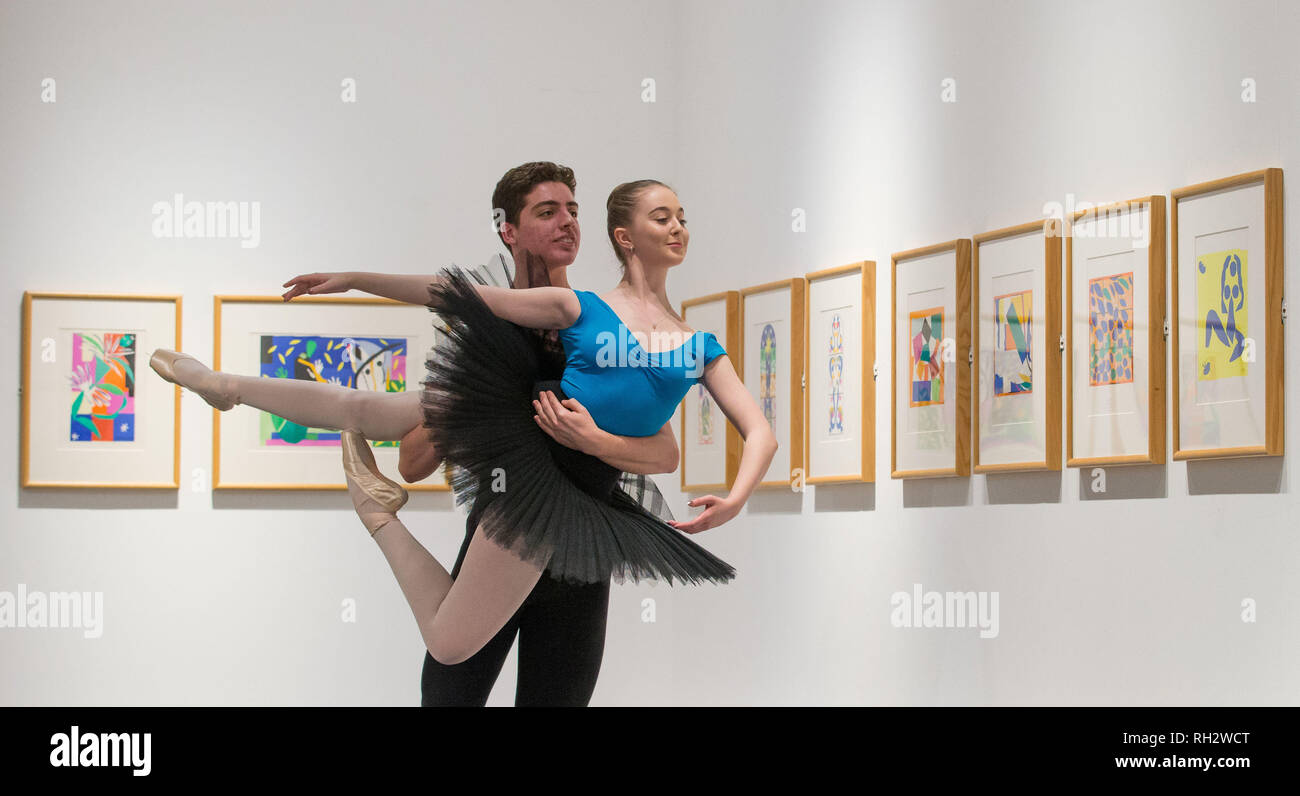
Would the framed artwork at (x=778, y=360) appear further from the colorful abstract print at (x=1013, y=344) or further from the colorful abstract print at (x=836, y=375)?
the colorful abstract print at (x=1013, y=344)

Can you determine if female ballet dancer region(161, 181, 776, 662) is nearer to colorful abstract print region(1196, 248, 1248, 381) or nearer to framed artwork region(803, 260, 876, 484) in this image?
colorful abstract print region(1196, 248, 1248, 381)

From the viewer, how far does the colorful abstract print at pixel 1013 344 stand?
3764 mm

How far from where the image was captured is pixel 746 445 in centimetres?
262

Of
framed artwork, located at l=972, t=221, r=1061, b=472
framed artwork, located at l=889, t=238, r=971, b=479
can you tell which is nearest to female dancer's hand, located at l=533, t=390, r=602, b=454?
framed artwork, located at l=972, t=221, r=1061, b=472

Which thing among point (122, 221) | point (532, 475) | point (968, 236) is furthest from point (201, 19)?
point (532, 475)

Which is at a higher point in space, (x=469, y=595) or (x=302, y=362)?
(x=302, y=362)

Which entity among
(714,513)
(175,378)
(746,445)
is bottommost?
(714,513)

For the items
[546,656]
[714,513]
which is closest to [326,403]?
[546,656]

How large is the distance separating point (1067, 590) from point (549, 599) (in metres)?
1.61

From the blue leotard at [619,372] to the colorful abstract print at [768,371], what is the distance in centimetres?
239

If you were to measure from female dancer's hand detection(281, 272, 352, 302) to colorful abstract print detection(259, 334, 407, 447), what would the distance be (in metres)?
2.50

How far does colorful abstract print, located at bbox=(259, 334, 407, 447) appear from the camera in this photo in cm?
511

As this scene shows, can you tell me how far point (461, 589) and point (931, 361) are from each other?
82.0 inches

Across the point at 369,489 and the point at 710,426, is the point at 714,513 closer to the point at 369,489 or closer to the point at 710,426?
the point at 369,489
